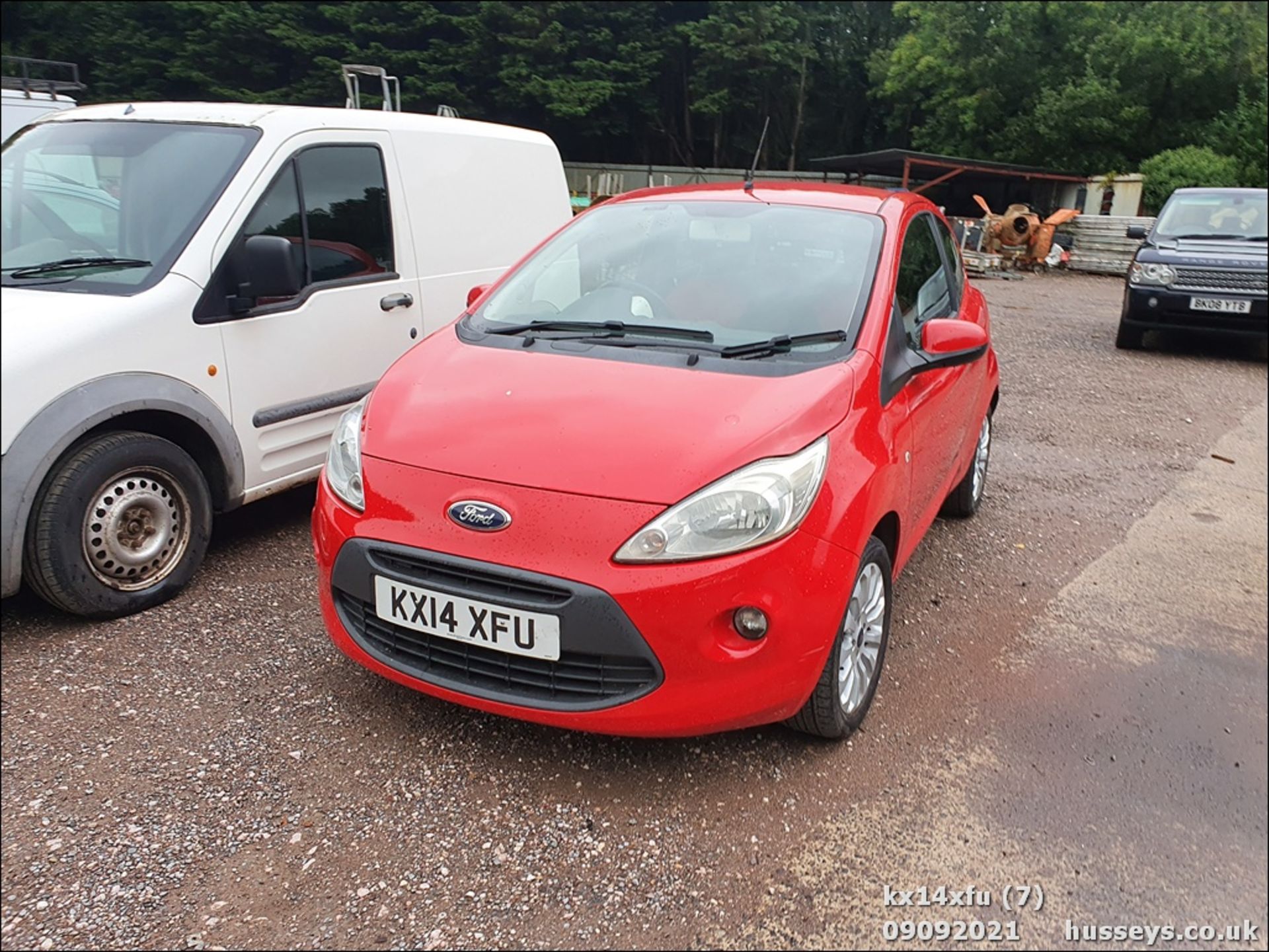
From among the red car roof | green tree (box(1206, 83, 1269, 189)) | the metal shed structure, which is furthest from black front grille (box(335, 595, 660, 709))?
green tree (box(1206, 83, 1269, 189))

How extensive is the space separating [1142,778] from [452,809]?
184 cm

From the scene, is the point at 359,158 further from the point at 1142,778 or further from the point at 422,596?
the point at 1142,778

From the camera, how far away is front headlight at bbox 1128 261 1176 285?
865cm

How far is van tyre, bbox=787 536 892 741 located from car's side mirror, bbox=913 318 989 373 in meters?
0.78

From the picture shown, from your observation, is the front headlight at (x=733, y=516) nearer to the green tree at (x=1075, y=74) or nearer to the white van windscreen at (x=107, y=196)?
the white van windscreen at (x=107, y=196)

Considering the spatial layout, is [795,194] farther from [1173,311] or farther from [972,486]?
[1173,311]

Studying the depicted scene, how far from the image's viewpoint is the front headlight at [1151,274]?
865cm

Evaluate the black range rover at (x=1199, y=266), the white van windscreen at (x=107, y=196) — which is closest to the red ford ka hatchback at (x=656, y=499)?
the white van windscreen at (x=107, y=196)

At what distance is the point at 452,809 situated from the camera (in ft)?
7.90

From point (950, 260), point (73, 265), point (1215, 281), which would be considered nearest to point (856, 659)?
point (950, 260)

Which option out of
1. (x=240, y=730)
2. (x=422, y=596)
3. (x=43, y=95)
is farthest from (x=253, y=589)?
(x=43, y=95)

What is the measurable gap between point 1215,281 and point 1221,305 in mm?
342

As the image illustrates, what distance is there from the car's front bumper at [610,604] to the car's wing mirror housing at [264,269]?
144cm

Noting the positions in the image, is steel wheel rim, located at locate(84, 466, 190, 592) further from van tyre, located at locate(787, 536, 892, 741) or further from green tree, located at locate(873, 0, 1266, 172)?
green tree, located at locate(873, 0, 1266, 172)
